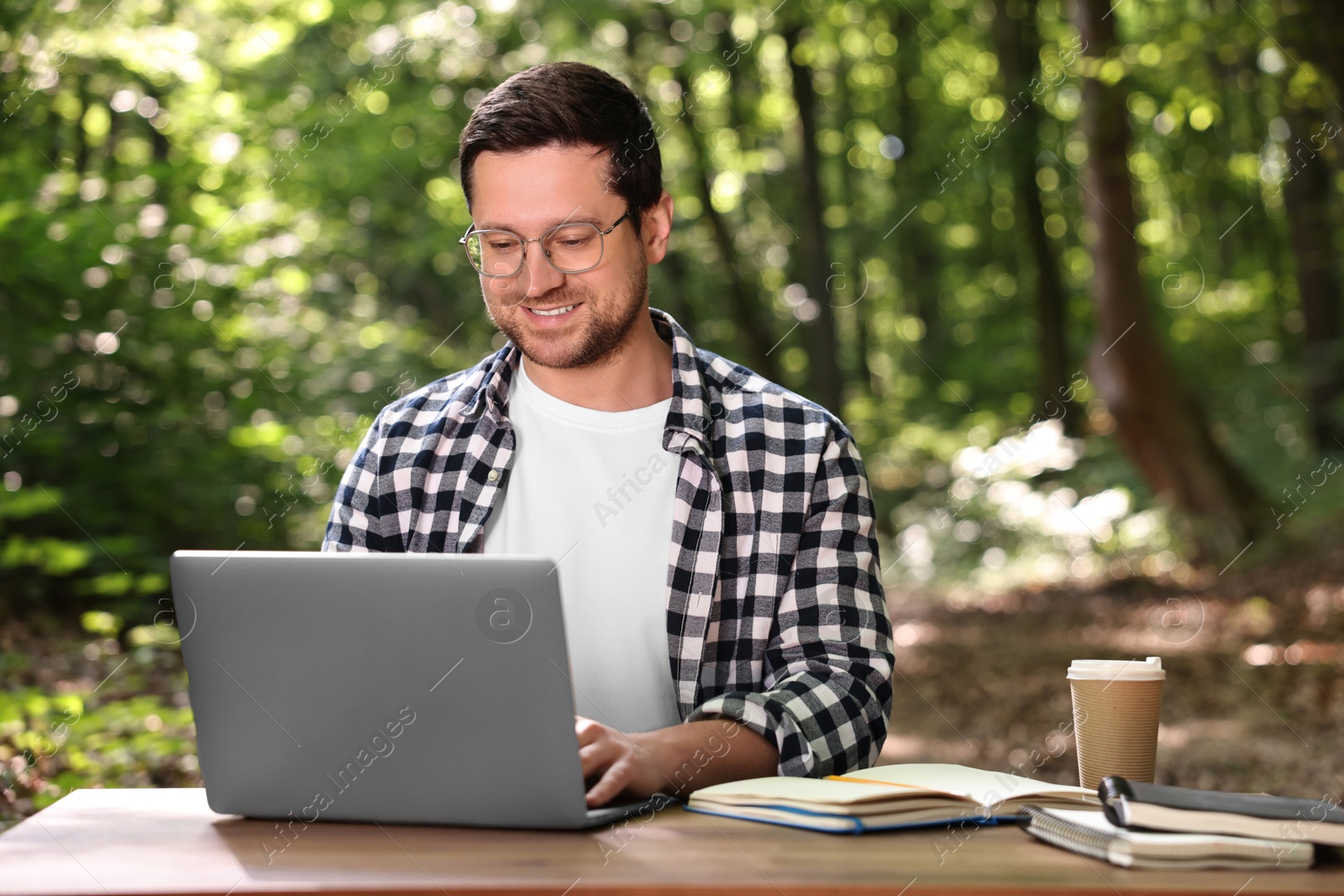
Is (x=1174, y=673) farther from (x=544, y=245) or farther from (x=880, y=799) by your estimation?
(x=880, y=799)

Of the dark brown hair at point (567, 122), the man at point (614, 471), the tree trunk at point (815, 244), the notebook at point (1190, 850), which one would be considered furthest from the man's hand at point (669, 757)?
the tree trunk at point (815, 244)

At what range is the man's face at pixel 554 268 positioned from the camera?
6.98 feet

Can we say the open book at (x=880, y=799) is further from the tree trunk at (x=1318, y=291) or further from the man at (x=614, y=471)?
the tree trunk at (x=1318, y=291)

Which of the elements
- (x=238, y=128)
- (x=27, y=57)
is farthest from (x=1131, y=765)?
(x=238, y=128)

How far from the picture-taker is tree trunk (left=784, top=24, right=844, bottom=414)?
12.4 meters

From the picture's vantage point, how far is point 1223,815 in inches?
53.5

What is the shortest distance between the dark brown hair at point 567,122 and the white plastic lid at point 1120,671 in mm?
1073

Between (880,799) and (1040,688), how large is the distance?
5.87m

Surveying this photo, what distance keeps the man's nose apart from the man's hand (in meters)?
0.76

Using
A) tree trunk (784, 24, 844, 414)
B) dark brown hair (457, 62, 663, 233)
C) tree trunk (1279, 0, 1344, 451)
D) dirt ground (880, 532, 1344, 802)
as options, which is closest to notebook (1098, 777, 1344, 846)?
dark brown hair (457, 62, 663, 233)

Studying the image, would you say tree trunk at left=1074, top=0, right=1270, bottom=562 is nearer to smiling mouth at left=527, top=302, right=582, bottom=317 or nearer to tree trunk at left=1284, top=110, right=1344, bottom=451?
tree trunk at left=1284, top=110, right=1344, bottom=451

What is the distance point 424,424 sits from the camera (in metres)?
2.33

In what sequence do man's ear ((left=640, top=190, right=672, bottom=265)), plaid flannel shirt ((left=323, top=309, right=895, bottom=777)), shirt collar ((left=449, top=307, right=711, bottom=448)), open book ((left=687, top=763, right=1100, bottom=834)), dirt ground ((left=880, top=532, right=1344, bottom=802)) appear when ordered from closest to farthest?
open book ((left=687, top=763, right=1100, bottom=834)) → plaid flannel shirt ((left=323, top=309, right=895, bottom=777)) → shirt collar ((left=449, top=307, right=711, bottom=448)) → man's ear ((left=640, top=190, right=672, bottom=265)) → dirt ground ((left=880, top=532, right=1344, bottom=802))

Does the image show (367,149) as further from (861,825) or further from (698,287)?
(861,825)
